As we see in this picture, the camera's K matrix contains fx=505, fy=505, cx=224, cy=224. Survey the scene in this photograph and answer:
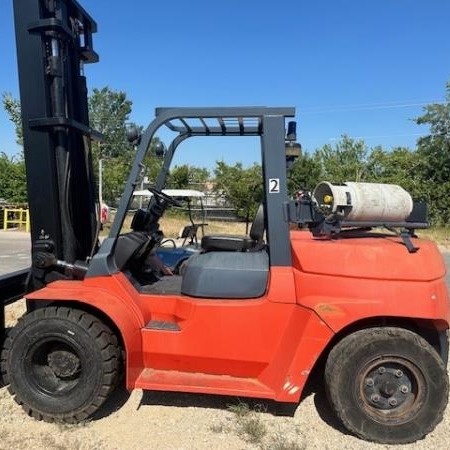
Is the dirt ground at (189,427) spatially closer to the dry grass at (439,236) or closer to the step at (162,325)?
the step at (162,325)

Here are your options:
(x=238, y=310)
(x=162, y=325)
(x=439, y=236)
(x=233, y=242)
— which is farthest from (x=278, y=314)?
(x=439, y=236)

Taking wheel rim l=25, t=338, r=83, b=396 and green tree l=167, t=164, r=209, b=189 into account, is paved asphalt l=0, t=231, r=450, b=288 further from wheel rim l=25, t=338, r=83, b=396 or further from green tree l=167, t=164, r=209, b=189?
wheel rim l=25, t=338, r=83, b=396

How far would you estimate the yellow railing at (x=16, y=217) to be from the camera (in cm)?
2158

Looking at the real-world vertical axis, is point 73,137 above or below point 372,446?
above

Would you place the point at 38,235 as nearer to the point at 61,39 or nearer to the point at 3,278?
the point at 3,278

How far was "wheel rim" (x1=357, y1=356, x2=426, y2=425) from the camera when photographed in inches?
139

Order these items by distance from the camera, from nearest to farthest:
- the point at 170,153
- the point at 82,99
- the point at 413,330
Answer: the point at 413,330
the point at 82,99
the point at 170,153

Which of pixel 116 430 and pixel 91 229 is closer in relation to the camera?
pixel 116 430

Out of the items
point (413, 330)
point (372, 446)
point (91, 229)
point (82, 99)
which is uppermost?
point (82, 99)

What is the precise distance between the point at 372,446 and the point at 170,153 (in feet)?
10.5

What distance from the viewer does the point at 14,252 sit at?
48.0 ft

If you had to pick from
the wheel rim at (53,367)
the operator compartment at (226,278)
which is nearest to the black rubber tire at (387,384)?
the operator compartment at (226,278)

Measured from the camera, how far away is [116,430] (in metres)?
3.62

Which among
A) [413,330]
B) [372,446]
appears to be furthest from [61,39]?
[372,446]
